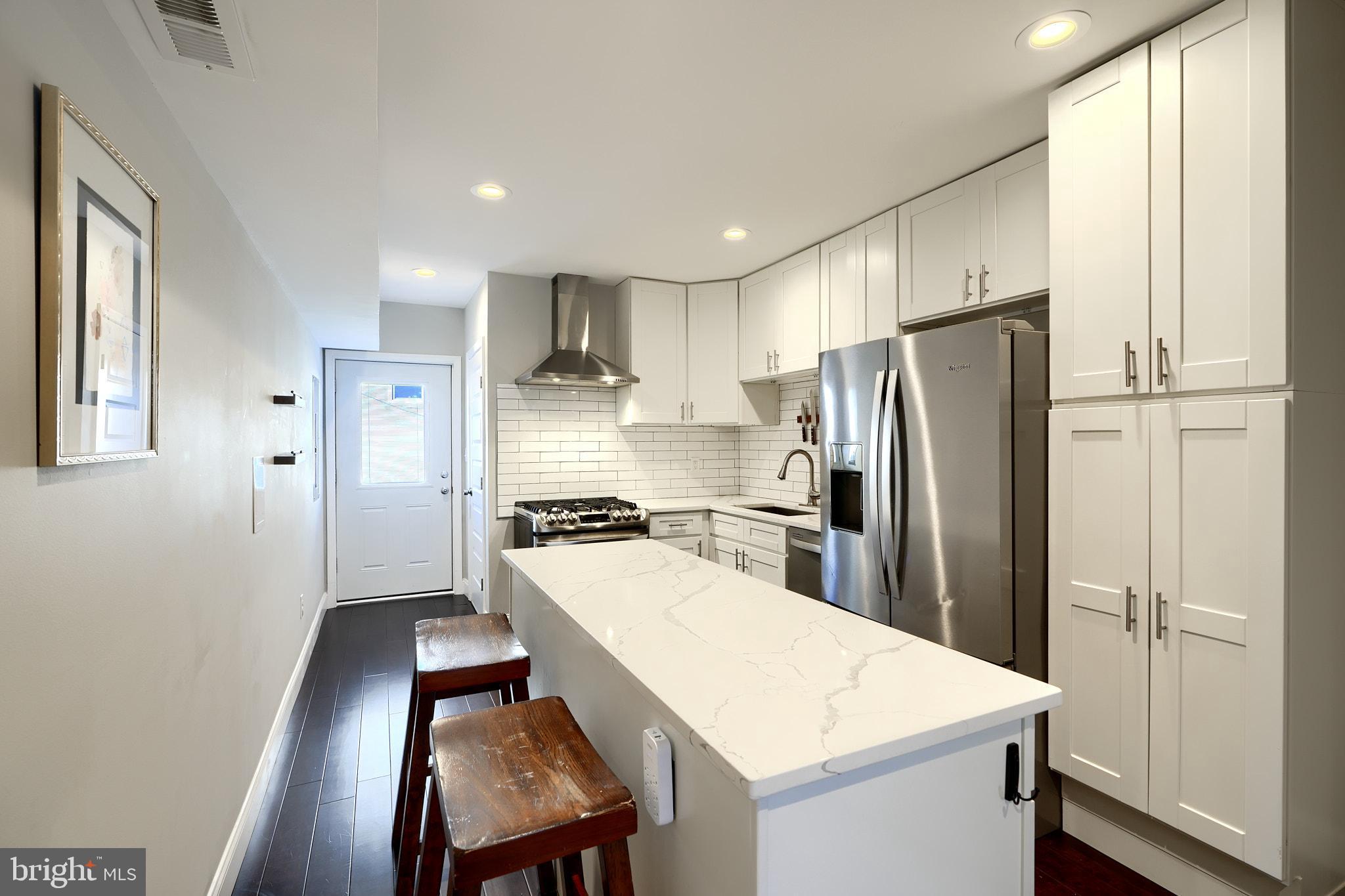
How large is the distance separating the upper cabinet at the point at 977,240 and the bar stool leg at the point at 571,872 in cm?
241

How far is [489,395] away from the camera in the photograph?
4.43 m

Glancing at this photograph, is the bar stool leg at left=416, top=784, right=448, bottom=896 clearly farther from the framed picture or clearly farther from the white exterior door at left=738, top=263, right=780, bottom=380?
the white exterior door at left=738, top=263, right=780, bottom=380

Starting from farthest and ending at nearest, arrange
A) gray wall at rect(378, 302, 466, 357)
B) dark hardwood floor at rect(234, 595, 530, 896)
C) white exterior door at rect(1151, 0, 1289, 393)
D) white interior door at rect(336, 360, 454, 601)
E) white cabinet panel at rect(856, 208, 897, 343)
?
white interior door at rect(336, 360, 454, 601) → gray wall at rect(378, 302, 466, 357) → white cabinet panel at rect(856, 208, 897, 343) → dark hardwood floor at rect(234, 595, 530, 896) → white exterior door at rect(1151, 0, 1289, 393)

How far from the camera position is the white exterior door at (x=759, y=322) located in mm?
4090

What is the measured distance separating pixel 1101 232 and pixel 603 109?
5.42 ft

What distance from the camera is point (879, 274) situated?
3.20 meters

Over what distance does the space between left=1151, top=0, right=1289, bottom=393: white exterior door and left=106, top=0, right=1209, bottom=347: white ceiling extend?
167 millimetres

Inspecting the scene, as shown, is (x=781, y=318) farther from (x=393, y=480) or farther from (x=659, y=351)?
(x=393, y=480)

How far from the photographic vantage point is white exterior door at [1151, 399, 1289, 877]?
5.25 feet

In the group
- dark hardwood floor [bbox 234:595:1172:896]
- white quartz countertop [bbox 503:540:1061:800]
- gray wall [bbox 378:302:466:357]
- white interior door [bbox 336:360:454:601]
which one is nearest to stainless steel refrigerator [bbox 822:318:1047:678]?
dark hardwood floor [bbox 234:595:1172:896]

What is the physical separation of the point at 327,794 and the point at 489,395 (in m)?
2.61

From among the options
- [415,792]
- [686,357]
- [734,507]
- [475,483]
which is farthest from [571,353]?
[415,792]

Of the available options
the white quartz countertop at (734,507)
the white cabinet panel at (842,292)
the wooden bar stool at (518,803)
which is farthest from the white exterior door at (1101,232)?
the wooden bar stool at (518,803)

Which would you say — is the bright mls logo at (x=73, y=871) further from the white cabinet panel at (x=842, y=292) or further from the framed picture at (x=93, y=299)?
the white cabinet panel at (x=842, y=292)
